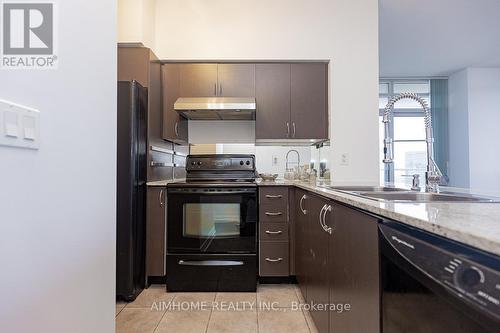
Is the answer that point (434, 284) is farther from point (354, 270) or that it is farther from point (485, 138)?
point (485, 138)

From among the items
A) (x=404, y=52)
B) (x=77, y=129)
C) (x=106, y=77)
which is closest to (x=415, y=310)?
(x=77, y=129)

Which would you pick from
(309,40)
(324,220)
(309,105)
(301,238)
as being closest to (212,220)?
(301,238)

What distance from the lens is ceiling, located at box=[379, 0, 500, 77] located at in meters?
3.13

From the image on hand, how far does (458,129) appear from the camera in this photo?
511 centimetres

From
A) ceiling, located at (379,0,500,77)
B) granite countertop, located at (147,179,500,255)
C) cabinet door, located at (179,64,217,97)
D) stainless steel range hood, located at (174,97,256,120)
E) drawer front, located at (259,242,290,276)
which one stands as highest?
ceiling, located at (379,0,500,77)

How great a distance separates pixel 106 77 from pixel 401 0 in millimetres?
3096

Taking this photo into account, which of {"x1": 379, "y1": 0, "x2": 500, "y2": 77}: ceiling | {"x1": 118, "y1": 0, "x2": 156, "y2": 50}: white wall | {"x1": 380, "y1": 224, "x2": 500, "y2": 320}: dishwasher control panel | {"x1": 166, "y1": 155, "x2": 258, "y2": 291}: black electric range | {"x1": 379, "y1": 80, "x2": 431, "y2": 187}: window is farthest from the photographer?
{"x1": 379, "y1": 80, "x2": 431, "y2": 187}: window

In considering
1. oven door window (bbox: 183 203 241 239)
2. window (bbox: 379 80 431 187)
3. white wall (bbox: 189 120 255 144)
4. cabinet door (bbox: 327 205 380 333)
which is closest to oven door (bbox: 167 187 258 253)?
oven door window (bbox: 183 203 241 239)

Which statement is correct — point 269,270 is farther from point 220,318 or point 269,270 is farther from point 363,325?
point 363,325

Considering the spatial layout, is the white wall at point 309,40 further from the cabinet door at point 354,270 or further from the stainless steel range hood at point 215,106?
the cabinet door at point 354,270

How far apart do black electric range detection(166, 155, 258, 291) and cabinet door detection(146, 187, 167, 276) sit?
8 cm

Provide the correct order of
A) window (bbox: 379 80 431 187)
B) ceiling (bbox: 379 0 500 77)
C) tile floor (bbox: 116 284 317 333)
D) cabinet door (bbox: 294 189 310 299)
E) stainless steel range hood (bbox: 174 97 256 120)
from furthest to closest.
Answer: window (bbox: 379 80 431 187), ceiling (bbox: 379 0 500 77), stainless steel range hood (bbox: 174 97 256 120), cabinet door (bbox: 294 189 310 299), tile floor (bbox: 116 284 317 333)

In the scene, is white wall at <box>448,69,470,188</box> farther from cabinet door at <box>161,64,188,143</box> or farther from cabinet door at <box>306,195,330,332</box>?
cabinet door at <box>161,64,188,143</box>

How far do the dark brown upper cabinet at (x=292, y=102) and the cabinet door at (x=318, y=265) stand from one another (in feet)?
3.78
